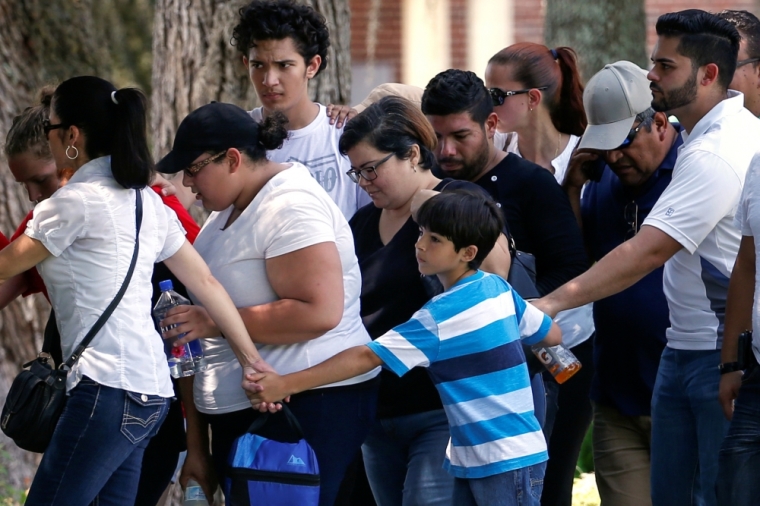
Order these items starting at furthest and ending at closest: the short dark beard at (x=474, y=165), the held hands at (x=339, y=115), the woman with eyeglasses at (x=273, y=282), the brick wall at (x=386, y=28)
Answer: the brick wall at (x=386, y=28), the held hands at (x=339, y=115), the short dark beard at (x=474, y=165), the woman with eyeglasses at (x=273, y=282)

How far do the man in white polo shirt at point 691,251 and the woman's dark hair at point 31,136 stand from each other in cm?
179

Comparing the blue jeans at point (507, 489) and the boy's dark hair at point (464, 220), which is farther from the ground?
the boy's dark hair at point (464, 220)

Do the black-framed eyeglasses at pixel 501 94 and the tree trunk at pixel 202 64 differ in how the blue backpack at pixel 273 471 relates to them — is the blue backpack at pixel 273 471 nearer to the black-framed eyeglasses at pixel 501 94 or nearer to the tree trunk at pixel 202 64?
the black-framed eyeglasses at pixel 501 94

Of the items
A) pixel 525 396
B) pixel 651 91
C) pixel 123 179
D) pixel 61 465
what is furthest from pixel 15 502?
pixel 651 91

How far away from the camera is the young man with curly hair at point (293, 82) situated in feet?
13.0

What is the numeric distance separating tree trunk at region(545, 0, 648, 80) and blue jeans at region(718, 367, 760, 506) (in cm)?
487

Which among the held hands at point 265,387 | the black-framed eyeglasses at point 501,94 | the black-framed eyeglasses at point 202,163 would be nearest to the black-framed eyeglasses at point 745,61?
the black-framed eyeglasses at point 501,94

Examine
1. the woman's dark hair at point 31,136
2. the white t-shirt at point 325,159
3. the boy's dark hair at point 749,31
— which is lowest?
the white t-shirt at point 325,159

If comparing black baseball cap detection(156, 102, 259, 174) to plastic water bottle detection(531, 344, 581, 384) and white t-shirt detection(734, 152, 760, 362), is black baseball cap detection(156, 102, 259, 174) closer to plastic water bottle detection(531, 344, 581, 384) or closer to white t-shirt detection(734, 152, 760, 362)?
plastic water bottle detection(531, 344, 581, 384)

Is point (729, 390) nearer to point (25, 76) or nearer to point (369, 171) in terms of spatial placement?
point (369, 171)

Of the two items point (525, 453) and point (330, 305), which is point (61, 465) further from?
point (525, 453)

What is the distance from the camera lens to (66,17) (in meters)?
6.46

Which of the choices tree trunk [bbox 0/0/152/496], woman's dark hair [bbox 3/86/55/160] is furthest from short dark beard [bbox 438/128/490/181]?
tree trunk [bbox 0/0/152/496]

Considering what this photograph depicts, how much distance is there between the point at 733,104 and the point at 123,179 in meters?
2.01
